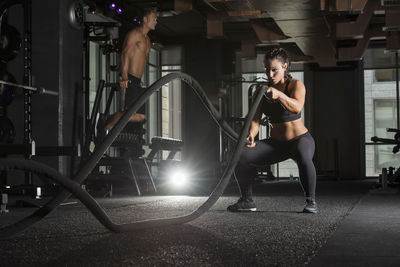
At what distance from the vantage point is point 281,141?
144 inches

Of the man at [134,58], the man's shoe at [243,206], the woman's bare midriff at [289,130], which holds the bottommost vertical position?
the man's shoe at [243,206]

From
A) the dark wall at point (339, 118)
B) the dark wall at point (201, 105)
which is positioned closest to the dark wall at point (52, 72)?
the dark wall at point (201, 105)

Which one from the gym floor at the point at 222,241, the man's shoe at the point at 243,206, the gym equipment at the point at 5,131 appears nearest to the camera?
the gym floor at the point at 222,241

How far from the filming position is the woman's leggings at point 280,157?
3555 mm

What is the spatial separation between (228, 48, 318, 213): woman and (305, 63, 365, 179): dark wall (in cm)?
886

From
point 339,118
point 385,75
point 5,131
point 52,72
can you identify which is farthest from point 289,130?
point 385,75

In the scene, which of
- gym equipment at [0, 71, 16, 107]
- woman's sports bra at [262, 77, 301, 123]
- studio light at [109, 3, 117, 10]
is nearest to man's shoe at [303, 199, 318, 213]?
woman's sports bra at [262, 77, 301, 123]

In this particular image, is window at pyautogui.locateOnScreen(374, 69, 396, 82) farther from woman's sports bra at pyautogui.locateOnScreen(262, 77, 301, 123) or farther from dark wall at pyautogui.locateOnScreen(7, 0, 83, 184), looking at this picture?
woman's sports bra at pyautogui.locateOnScreen(262, 77, 301, 123)

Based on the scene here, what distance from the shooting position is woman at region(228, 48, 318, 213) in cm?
356

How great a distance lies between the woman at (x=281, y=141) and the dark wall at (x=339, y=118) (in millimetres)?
8862

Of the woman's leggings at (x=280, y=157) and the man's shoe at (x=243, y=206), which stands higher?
the woman's leggings at (x=280, y=157)

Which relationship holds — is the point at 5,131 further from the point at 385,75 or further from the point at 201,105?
the point at 385,75

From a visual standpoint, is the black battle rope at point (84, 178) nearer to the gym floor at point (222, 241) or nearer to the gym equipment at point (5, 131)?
the gym floor at point (222, 241)

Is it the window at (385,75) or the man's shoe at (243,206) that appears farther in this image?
the window at (385,75)
